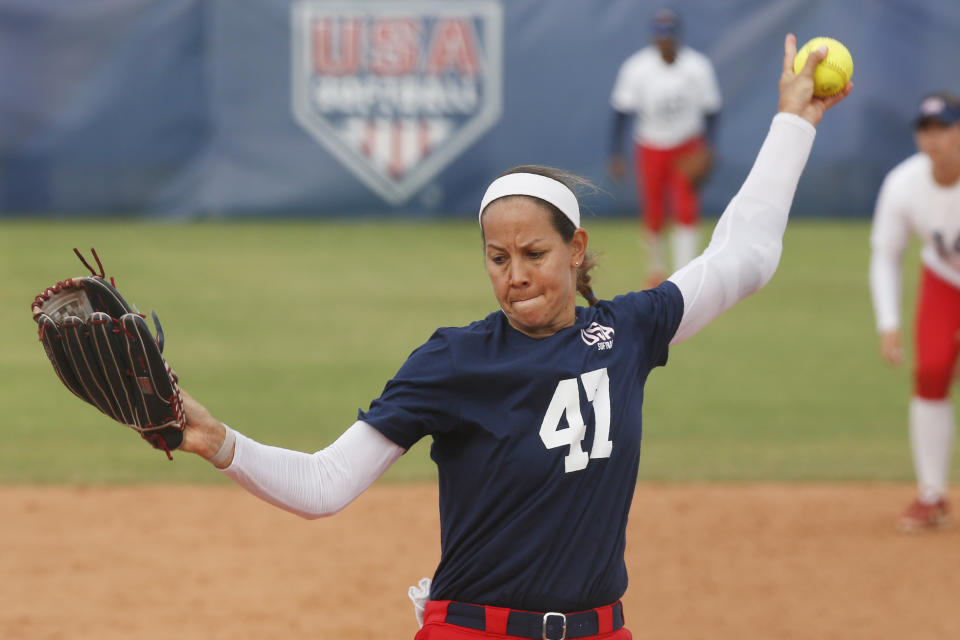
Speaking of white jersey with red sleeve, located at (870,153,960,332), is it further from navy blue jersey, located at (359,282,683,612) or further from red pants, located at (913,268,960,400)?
navy blue jersey, located at (359,282,683,612)

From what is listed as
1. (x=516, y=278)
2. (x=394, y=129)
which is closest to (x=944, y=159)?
(x=516, y=278)

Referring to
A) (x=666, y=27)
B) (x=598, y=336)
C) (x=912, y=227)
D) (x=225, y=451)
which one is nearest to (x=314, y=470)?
(x=225, y=451)

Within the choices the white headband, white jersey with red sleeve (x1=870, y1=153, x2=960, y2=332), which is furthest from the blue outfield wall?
the white headband

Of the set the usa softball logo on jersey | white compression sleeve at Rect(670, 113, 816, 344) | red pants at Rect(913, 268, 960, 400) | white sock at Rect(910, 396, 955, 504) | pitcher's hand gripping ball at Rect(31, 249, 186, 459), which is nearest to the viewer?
pitcher's hand gripping ball at Rect(31, 249, 186, 459)

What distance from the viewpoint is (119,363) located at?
263cm

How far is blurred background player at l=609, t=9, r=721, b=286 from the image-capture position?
45.1 feet

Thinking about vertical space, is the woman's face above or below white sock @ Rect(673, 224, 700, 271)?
above

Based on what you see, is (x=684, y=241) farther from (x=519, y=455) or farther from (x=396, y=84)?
(x=519, y=455)

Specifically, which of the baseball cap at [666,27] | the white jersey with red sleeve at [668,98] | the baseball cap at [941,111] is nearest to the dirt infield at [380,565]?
the baseball cap at [941,111]

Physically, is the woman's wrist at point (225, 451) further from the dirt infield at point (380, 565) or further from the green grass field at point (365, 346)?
the green grass field at point (365, 346)

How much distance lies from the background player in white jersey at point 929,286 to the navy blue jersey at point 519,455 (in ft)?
12.8

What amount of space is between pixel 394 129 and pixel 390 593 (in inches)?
468

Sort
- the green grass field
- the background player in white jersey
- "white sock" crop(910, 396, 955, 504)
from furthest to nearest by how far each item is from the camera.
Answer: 1. the green grass field
2. "white sock" crop(910, 396, 955, 504)
3. the background player in white jersey

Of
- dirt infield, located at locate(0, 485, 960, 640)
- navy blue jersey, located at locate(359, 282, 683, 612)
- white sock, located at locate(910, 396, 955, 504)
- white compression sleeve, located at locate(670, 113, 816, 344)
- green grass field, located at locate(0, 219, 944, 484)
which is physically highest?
white compression sleeve, located at locate(670, 113, 816, 344)
